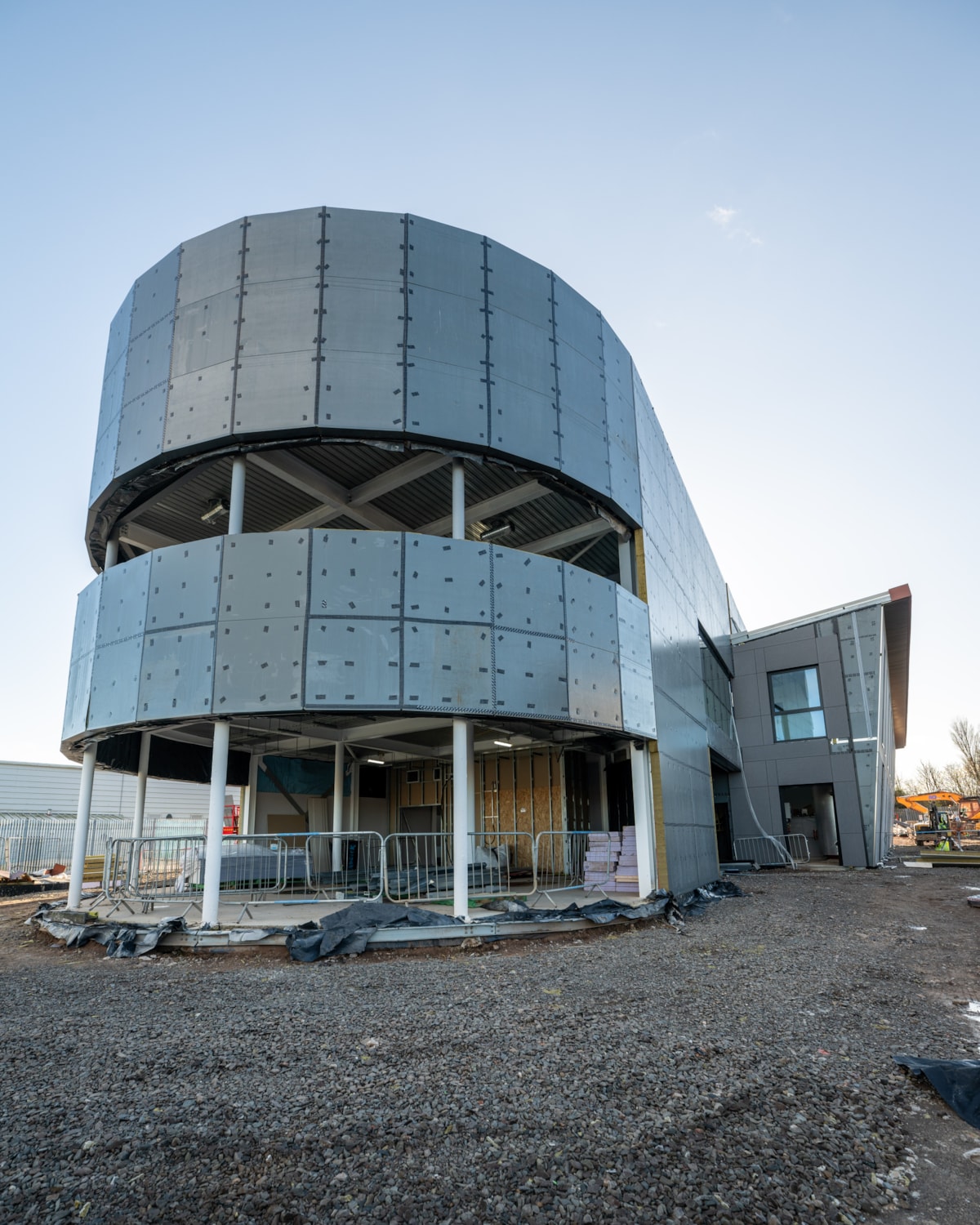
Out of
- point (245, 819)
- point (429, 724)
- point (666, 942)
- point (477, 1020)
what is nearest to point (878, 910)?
point (666, 942)

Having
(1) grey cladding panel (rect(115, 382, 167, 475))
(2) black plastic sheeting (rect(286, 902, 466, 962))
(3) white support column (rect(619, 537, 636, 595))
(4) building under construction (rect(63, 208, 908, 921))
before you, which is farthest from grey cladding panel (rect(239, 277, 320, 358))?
(2) black plastic sheeting (rect(286, 902, 466, 962))

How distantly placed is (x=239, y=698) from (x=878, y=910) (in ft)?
38.9

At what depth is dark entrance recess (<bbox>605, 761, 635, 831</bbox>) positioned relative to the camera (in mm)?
19812

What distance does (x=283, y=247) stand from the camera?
1172cm

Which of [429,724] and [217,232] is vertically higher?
[217,232]

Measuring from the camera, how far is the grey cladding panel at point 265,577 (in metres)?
10.4

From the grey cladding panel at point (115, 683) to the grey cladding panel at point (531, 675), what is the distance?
545 cm

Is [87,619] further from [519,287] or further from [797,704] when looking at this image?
[797,704]

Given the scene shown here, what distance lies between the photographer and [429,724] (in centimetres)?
1380

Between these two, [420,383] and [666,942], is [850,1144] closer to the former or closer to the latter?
[666,942]

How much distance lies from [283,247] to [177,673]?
22.8 feet

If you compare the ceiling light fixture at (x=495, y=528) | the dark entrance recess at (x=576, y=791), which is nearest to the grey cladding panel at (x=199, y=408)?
the ceiling light fixture at (x=495, y=528)

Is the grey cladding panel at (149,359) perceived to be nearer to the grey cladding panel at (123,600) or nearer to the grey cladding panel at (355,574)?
the grey cladding panel at (123,600)

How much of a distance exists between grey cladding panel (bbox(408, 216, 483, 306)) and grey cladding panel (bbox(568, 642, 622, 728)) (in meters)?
6.21
